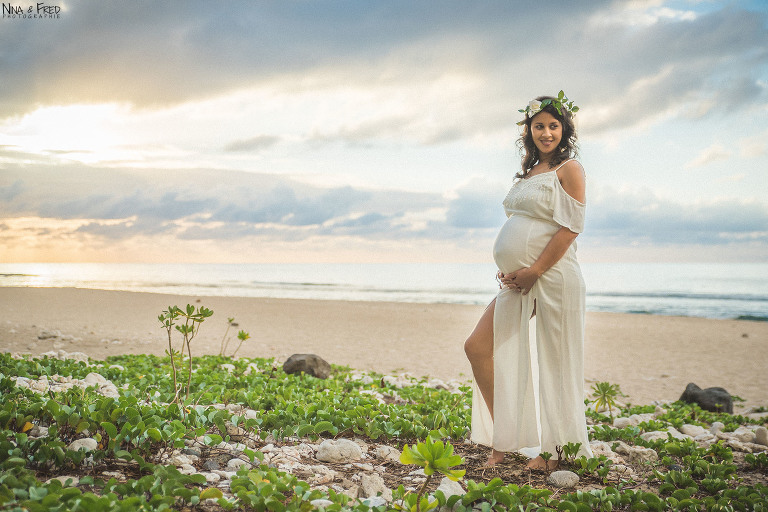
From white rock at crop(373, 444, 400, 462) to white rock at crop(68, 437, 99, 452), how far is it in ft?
6.00

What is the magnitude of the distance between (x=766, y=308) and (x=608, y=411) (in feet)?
83.4

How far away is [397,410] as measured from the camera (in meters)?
4.90

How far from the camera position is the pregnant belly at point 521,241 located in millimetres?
3977

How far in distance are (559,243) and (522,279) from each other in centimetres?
36

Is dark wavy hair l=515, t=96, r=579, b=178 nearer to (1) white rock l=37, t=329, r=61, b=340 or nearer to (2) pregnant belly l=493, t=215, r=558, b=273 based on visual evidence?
(2) pregnant belly l=493, t=215, r=558, b=273

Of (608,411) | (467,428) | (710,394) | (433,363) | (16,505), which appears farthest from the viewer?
(433,363)

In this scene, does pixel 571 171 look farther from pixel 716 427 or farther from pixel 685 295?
pixel 685 295

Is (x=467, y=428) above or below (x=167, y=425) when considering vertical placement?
below

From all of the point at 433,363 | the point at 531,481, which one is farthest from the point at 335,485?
the point at 433,363

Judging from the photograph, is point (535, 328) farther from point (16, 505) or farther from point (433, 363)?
point (433, 363)

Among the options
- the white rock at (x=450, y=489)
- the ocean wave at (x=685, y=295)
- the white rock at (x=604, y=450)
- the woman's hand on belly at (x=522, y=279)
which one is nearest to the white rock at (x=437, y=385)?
the white rock at (x=604, y=450)

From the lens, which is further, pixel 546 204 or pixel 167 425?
pixel 546 204

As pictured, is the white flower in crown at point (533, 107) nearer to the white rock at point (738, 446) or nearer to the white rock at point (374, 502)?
the white rock at point (374, 502)

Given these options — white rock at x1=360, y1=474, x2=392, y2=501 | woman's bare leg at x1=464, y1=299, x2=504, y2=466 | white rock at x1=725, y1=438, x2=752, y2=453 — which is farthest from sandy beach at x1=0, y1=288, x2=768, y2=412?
white rock at x1=360, y1=474, x2=392, y2=501
